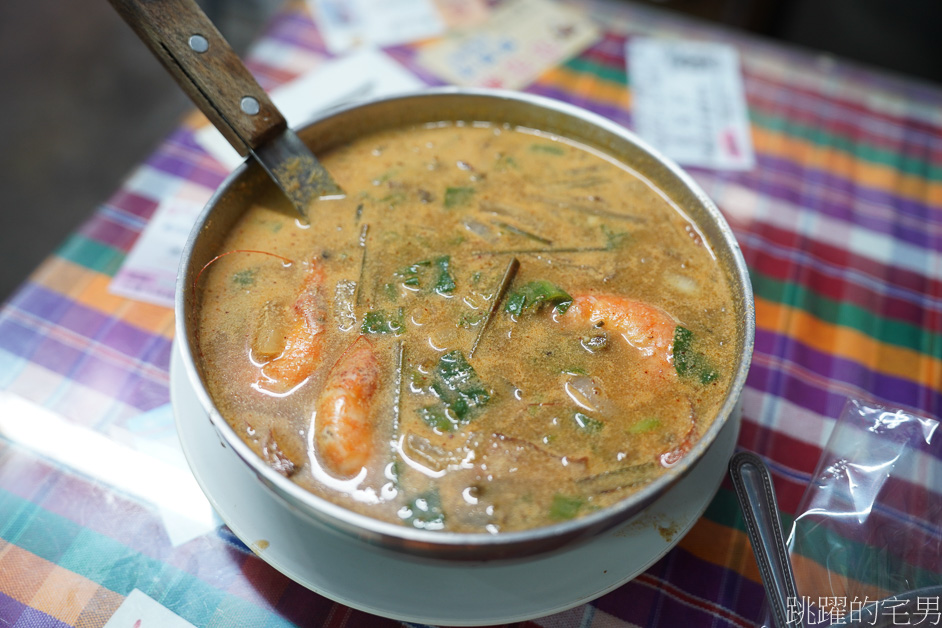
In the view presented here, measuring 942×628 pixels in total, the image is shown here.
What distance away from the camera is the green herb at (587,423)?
1.27 meters

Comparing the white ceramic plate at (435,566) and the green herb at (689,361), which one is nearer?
the white ceramic plate at (435,566)

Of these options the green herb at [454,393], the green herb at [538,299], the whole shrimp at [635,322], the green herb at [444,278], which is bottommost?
the whole shrimp at [635,322]

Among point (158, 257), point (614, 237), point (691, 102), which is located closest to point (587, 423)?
point (614, 237)

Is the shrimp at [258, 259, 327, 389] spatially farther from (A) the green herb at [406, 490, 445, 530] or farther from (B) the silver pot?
(A) the green herb at [406, 490, 445, 530]

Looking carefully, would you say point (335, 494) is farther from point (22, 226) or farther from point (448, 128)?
point (22, 226)

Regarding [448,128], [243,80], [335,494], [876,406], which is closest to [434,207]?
[448,128]

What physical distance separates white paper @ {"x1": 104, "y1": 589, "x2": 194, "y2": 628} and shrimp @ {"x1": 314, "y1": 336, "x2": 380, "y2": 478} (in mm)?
459

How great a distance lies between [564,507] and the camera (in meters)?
1.16

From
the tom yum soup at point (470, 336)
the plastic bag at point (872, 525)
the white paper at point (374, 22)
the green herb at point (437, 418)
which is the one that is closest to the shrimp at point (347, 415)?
the tom yum soup at point (470, 336)

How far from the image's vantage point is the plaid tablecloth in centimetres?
133

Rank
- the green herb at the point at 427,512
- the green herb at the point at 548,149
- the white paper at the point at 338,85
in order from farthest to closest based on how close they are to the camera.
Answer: the white paper at the point at 338,85, the green herb at the point at 548,149, the green herb at the point at 427,512

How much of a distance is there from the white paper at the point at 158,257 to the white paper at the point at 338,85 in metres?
→ 0.30

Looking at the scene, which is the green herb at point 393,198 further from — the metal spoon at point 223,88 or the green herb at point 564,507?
the green herb at point 564,507

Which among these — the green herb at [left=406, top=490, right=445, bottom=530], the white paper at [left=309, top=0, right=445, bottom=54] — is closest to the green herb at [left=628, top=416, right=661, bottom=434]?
the green herb at [left=406, top=490, right=445, bottom=530]
